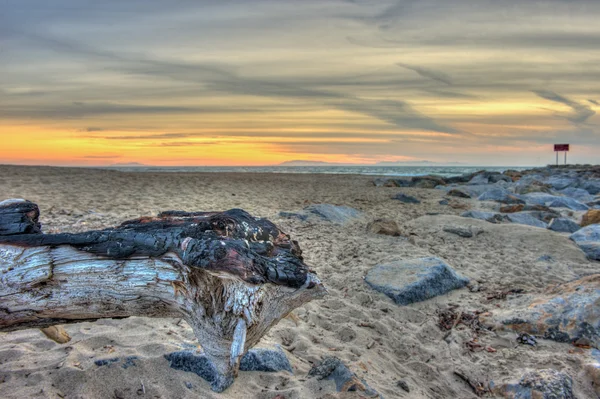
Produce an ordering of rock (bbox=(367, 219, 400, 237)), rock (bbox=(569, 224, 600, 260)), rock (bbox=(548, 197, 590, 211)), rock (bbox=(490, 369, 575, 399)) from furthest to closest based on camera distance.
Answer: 1. rock (bbox=(548, 197, 590, 211))
2. rock (bbox=(367, 219, 400, 237))
3. rock (bbox=(569, 224, 600, 260))
4. rock (bbox=(490, 369, 575, 399))

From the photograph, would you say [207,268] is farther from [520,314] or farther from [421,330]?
[520,314]

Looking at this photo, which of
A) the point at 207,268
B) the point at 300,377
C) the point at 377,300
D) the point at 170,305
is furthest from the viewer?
the point at 377,300

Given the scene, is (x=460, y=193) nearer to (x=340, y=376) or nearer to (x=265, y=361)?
(x=340, y=376)

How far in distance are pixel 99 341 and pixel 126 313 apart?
50.5 inches

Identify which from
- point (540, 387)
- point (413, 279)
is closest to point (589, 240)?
point (413, 279)

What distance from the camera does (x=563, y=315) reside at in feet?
15.8

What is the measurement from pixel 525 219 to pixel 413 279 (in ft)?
23.6

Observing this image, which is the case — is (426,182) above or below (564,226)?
above

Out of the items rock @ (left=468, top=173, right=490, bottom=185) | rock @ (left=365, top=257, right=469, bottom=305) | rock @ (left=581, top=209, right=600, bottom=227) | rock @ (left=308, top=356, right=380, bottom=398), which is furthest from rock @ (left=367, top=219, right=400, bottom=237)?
rock @ (left=468, top=173, right=490, bottom=185)

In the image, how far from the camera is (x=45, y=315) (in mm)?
2729

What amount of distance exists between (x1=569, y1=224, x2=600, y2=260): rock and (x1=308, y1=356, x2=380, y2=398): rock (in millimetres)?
6723

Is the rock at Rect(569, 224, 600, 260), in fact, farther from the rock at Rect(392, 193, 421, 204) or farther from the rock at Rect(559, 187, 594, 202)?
the rock at Rect(559, 187, 594, 202)

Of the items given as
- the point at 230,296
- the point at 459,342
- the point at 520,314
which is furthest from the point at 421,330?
the point at 230,296

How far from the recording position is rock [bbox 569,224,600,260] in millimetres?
8016
